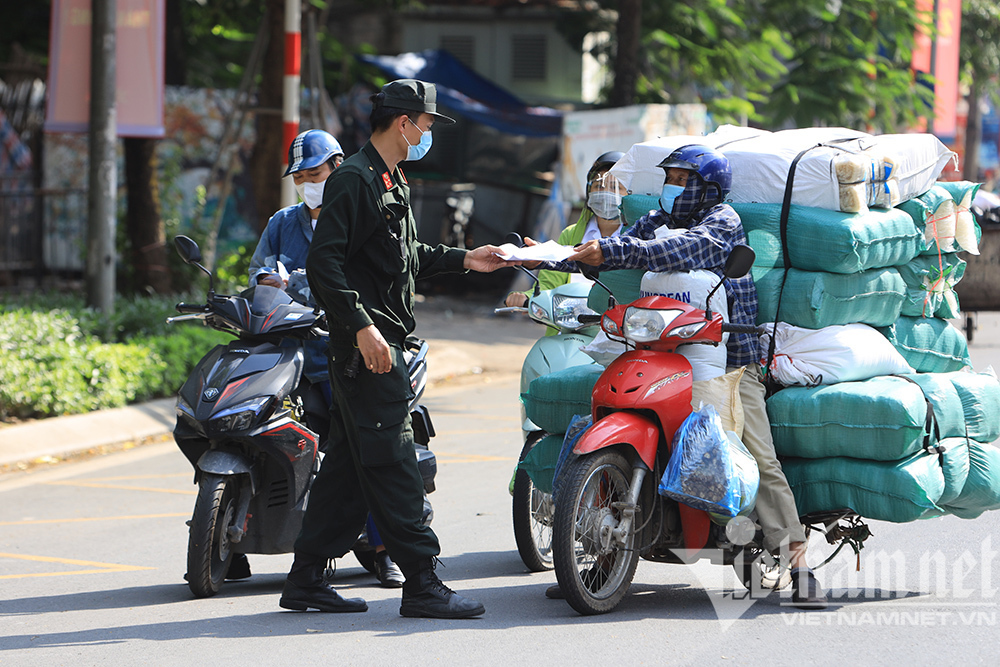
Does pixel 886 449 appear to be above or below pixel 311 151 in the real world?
below

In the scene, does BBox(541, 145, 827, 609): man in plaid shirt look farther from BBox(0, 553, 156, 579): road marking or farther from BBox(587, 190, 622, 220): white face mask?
BBox(0, 553, 156, 579): road marking

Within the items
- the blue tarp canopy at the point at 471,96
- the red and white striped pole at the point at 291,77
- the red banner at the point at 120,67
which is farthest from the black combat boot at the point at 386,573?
the blue tarp canopy at the point at 471,96

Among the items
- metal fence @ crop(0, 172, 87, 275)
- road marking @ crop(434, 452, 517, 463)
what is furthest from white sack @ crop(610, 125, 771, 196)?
metal fence @ crop(0, 172, 87, 275)

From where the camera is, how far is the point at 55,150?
16.7 metres

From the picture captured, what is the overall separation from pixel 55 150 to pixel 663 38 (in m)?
8.84

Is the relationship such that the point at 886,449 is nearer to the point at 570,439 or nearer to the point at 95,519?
the point at 570,439

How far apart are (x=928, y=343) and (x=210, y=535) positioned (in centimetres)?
331

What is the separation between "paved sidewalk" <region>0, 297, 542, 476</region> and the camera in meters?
8.10

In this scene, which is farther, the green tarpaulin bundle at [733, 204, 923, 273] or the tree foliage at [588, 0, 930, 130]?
the tree foliage at [588, 0, 930, 130]

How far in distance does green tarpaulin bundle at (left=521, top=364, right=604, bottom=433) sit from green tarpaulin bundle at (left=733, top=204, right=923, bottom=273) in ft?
2.85

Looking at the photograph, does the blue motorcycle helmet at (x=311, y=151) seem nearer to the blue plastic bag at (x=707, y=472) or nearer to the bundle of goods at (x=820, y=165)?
the bundle of goods at (x=820, y=165)

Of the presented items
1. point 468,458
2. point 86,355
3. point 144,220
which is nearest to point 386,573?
point 468,458

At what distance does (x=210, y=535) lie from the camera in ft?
15.4

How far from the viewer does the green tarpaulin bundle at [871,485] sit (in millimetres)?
4453
